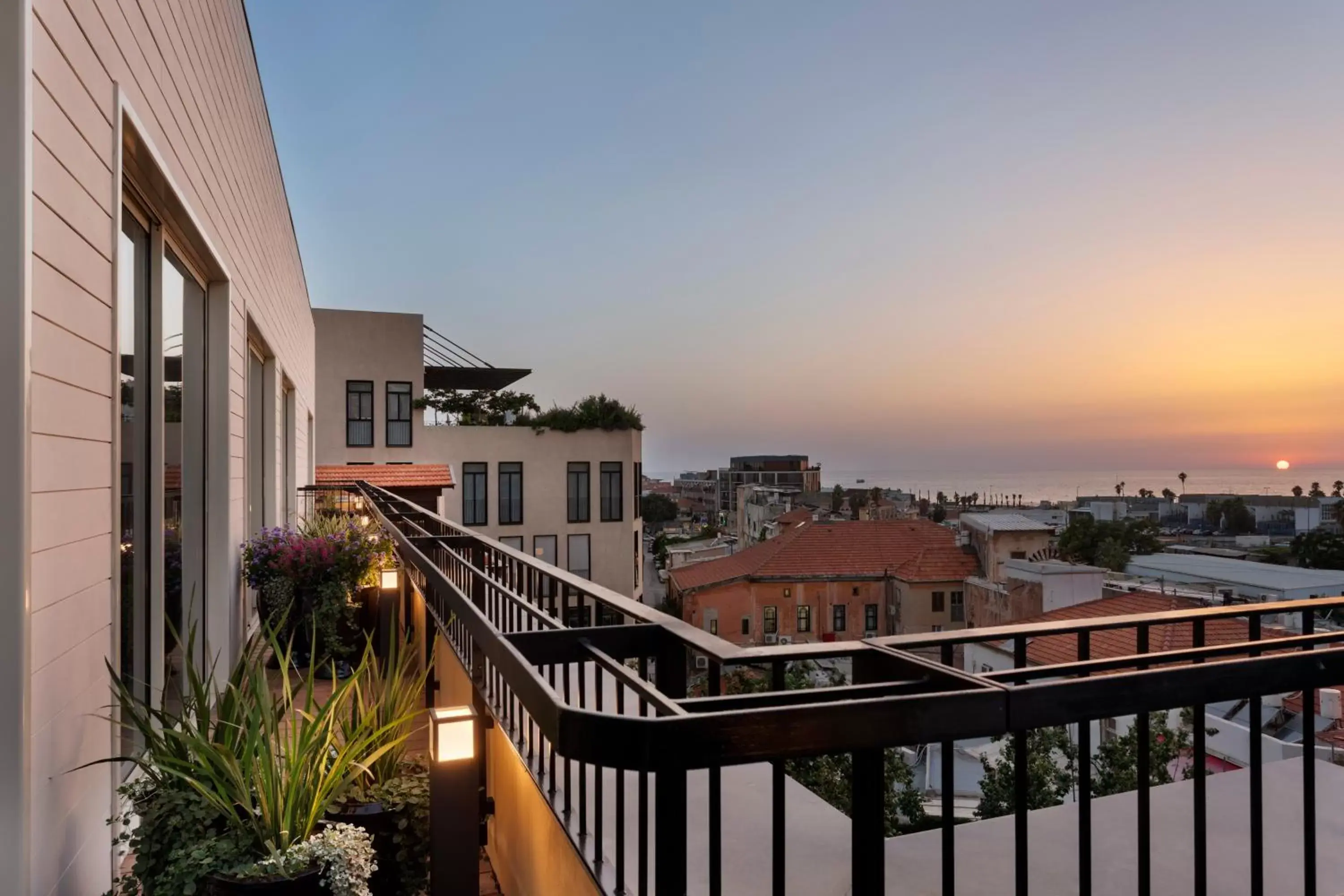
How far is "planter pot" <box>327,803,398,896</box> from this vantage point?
2268 mm

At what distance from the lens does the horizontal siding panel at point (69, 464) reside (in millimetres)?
1506

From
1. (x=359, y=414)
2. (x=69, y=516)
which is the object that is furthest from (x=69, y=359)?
(x=359, y=414)

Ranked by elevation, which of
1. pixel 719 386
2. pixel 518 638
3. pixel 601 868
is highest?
Result: pixel 719 386

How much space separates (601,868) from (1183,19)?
1830 centimetres

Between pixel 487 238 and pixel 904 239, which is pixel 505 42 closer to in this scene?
pixel 487 238

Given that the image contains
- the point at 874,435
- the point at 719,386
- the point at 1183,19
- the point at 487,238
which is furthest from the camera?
the point at 874,435

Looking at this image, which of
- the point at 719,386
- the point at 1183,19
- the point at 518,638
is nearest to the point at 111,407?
the point at 518,638

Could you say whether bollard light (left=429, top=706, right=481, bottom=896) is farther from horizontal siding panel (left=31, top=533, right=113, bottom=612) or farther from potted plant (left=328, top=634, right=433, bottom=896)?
horizontal siding panel (left=31, top=533, right=113, bottom=612)

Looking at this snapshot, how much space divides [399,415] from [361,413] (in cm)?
88

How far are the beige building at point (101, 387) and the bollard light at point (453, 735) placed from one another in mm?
700

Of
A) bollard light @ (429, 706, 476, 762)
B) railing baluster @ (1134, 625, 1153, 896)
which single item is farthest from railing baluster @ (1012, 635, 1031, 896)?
bollard light @ (429, 706, 476, 762)

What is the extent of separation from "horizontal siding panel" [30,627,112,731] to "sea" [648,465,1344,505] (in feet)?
150

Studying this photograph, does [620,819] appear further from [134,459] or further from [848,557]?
[848,557]

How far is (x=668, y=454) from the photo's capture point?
62.6 metres
